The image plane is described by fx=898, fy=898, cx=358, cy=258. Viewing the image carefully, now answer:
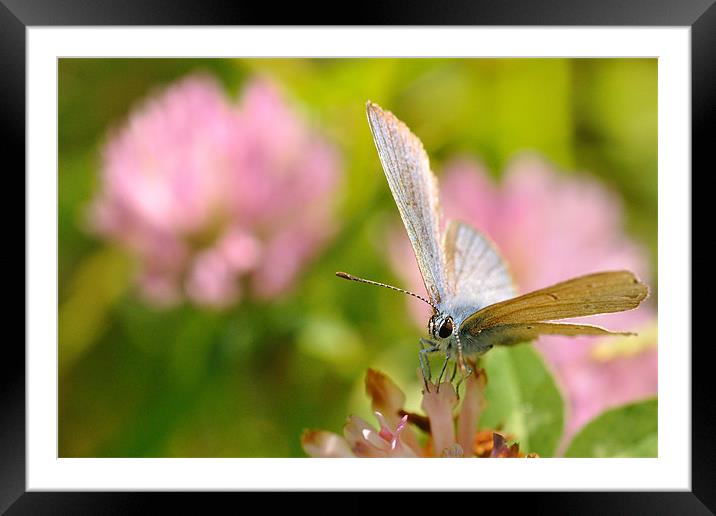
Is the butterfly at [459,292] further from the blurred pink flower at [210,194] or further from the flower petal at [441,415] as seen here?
the blurred pink flower at [210,194]

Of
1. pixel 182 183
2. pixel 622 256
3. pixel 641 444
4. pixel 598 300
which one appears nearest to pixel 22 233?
pixel 182 183

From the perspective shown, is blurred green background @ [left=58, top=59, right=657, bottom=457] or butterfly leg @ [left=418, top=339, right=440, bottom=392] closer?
butterfly leg @ [left=418, top=339, right=440, bottom=392]

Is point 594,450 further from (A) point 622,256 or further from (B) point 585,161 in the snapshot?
(B) point 585,161

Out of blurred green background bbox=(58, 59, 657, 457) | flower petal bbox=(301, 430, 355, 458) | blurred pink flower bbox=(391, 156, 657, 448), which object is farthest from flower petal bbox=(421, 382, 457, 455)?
blurred pink flower bbox=(391, 156, 657, 448)

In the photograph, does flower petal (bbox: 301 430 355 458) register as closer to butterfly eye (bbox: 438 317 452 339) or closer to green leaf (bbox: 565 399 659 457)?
butterfly eye (bbox: 438 317 452 339)

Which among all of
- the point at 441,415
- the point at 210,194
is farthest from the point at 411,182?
the point at 210,194

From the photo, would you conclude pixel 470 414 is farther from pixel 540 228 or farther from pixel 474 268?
pixel 540 228

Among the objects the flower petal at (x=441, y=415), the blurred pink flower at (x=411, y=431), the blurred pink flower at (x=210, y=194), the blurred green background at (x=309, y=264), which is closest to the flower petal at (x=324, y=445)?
the blurred pink flower at (x=411, y=431)
